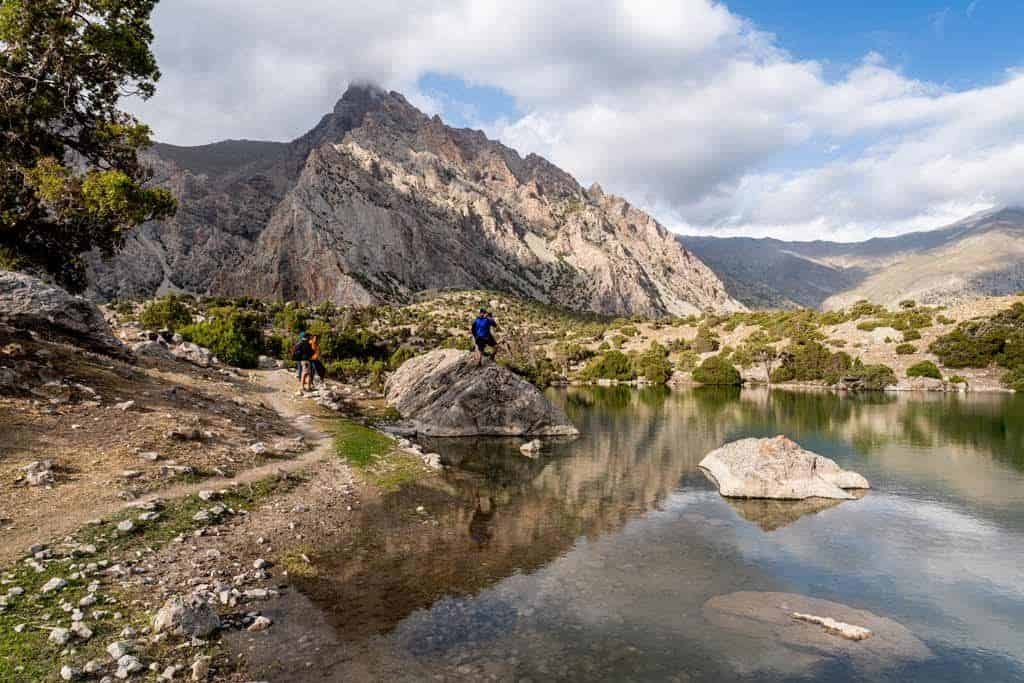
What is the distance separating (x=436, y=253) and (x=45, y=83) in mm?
179433

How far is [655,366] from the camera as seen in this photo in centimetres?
8500

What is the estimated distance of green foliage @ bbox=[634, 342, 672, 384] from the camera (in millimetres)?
83375

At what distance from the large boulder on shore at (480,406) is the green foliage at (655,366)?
50564 millimetres

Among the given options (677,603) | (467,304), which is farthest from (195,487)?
(467,304)

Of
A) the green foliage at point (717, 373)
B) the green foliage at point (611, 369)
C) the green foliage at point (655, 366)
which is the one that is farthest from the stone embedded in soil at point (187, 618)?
the green foliage at point (611, 369)

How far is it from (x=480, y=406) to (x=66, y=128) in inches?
895

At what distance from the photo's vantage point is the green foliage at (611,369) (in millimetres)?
86806

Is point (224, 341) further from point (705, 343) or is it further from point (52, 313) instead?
point (705, 343)

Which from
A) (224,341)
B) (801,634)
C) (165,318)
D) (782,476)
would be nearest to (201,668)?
(801,634)

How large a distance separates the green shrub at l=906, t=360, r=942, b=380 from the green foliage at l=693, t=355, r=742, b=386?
65.2 feet

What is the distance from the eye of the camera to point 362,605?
10.8 m

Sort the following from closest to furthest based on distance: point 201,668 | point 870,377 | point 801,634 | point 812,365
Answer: point 201,668
point 801,634
point 870,377
point 812,365

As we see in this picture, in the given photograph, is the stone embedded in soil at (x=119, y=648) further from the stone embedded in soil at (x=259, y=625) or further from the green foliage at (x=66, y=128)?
the green foliage at (x=66, y=128)

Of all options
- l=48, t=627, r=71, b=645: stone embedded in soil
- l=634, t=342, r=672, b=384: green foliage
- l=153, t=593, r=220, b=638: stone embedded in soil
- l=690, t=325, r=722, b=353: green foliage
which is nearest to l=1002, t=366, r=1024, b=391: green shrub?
l=690, t=325, r=722, b=353: green foliage
